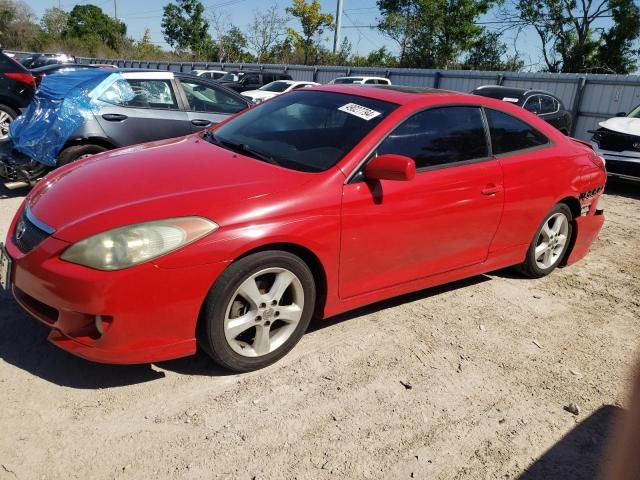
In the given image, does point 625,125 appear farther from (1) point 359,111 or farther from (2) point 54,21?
(2) point 54,21

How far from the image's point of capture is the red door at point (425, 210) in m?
3.16

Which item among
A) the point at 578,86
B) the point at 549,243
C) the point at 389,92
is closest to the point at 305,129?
the point at 389,92

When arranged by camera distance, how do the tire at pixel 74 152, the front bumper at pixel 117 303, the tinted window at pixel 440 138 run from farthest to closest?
the tire at pixel 74 152
the tinted window at pixel 440 138
the front bumper at pixel 117 303

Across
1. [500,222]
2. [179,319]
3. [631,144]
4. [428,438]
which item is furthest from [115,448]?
[631,144]

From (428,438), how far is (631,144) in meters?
8.18

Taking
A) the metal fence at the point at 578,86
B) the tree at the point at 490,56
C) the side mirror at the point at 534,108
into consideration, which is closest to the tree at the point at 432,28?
the tree at the point at 490,56

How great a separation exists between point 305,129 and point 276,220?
1.04 meters

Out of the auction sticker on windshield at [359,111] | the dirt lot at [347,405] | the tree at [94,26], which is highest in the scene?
the tree at [94,26]

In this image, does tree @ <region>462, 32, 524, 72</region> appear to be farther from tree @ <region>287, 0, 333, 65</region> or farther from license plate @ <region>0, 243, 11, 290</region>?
license plate @ <region>0, 243, 11, 290</region>

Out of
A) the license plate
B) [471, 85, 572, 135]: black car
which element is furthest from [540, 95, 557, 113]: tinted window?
the license plate

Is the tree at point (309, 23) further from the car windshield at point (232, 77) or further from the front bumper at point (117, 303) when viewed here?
the front bumper at point (117, 303)

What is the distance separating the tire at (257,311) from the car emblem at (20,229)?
1.09m

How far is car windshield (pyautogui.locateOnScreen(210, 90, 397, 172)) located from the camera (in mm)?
3262

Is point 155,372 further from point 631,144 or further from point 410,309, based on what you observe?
point 631,144
